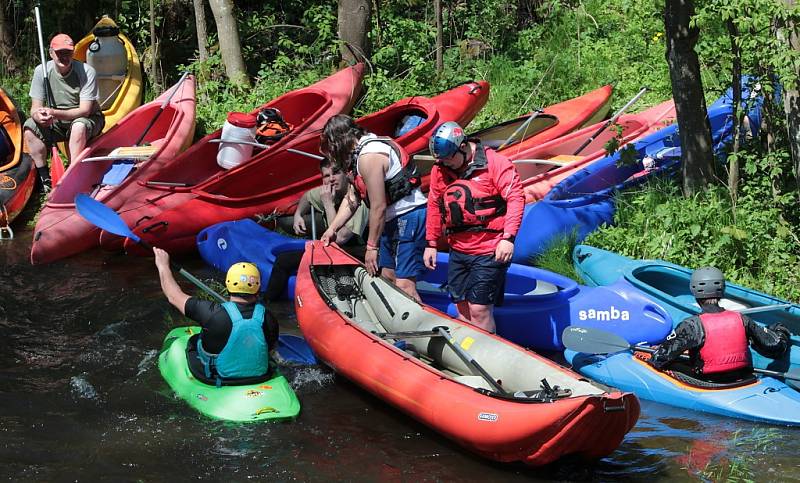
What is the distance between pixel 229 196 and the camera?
9.30m

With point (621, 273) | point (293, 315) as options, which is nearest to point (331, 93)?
point (293, 315)

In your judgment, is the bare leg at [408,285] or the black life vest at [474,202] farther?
the bare leg at [408,285]

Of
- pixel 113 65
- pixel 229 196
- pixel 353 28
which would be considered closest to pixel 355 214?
pixel 229 196

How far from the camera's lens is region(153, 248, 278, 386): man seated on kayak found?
550cm

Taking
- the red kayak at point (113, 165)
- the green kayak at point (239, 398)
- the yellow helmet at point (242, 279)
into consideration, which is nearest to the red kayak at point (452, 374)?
the green kayak at point (239, 398)

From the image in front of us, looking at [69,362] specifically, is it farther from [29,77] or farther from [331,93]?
[29,77]

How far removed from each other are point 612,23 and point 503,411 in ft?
29.7

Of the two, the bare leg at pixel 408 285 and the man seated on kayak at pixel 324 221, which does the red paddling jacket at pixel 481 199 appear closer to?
the bare leg at pixel 408 285

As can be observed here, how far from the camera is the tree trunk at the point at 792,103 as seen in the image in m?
6.80

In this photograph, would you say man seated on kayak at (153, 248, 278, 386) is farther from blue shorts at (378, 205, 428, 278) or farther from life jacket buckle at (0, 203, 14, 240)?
life jacket buckle at (0, 203, 14, 240)

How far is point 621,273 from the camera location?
7.04 m

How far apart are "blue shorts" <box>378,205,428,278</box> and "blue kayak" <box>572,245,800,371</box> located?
147 cm

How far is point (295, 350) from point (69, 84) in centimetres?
498

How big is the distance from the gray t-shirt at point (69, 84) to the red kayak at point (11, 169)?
877 millimetres
